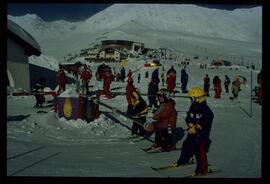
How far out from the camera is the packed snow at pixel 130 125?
805cm

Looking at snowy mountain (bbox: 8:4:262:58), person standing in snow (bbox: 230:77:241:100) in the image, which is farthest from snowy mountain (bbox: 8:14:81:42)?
person standing in snow (bbox: 230:77:241:100)

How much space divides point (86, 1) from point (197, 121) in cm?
280

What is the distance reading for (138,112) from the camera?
9.73 metres

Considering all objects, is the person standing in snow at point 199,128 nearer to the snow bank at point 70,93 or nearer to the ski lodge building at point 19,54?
the ski lodge building at point 19,54

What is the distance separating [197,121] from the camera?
7.61 meters

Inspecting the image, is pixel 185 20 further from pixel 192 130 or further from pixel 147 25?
pixel 192 130

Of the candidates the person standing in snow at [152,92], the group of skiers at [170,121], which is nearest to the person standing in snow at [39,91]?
the group of skiers at [170,121]

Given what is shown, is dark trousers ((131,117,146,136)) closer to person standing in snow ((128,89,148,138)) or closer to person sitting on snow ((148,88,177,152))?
person standing in snow ((128,89,148,138))

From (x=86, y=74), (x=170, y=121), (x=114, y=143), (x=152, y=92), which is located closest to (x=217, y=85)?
(x=152, y=92)

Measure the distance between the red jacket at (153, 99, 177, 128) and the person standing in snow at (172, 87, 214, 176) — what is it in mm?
908

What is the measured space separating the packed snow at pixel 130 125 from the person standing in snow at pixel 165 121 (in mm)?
200

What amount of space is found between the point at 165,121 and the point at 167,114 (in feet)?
0.45

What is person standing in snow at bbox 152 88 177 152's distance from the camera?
871cm
